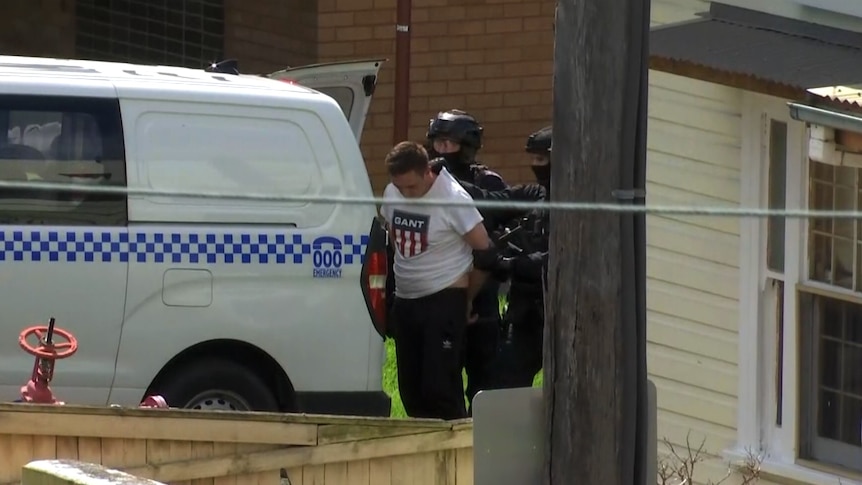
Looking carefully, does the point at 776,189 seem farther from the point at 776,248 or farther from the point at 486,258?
the point at 486,258

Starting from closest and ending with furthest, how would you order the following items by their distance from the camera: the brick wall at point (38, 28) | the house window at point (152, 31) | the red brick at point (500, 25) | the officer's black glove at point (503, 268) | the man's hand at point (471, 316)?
the officer's black glove at point (503, 268) → the man's hand at point (471, 316) → the red brick at point (500, 25) → the brick wall at point (38, 28) → the house window at point (152, 31)

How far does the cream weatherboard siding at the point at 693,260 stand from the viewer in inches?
305

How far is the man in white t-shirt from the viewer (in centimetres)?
726

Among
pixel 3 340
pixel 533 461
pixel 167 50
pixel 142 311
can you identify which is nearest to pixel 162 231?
pixel 142 311

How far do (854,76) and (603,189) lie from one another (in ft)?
8.60

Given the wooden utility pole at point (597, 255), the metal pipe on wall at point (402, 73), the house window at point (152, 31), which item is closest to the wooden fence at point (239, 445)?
the wooden utility pole at point (597, 255)

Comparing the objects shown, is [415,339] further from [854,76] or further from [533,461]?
[533,461]

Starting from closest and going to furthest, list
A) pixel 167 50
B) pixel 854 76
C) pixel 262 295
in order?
pixel 854 76 < pixel 262 295 < pixel 167 50

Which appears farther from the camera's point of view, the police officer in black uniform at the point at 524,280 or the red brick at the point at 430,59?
the red brick at the point at 430,59

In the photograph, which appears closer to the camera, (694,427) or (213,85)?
(213,85)

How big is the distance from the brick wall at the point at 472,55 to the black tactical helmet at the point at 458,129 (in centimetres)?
568

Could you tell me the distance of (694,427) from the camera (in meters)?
7.98

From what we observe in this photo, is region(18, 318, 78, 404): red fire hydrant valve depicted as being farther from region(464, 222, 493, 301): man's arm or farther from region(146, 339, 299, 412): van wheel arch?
region(464, 222, 493, 301): man's arm

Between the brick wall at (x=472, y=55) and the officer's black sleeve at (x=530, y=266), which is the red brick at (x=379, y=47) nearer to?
the brick wall at (x=472, y=55)
